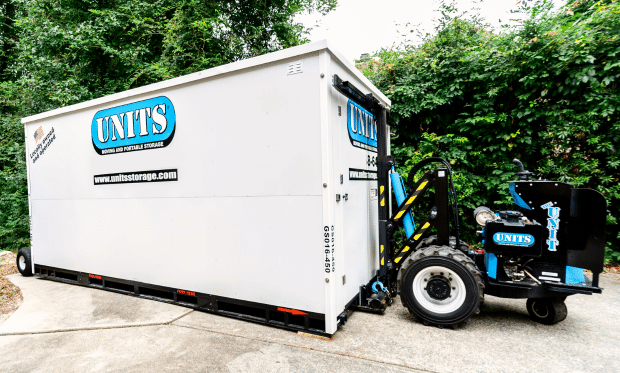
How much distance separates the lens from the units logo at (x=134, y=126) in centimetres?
401

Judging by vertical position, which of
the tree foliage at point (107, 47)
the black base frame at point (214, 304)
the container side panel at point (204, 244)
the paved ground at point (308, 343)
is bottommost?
the paved ground at point (308, 343)

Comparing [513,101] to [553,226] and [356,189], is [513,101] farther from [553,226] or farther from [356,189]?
[356,189]

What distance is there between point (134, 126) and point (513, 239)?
15.7ft

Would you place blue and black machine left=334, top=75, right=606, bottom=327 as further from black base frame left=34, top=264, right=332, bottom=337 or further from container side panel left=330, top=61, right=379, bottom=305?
black base frame left=34, top=264, right=332, bottom=337

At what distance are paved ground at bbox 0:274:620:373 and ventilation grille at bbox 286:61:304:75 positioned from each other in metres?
2.66

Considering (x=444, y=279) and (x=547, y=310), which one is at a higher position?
(x=444, y=279)

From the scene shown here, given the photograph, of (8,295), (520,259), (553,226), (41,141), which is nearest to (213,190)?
(520,259)

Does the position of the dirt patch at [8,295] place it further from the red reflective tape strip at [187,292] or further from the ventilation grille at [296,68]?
the ventilation grille at [296,68]

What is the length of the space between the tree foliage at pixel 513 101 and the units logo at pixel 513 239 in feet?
8.11

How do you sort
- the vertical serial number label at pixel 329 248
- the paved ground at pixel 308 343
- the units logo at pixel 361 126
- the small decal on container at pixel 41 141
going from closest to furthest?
1. the paved ground at pixel 308 343
2. the vertical serial number label at pixel 329 248
3. the units logo at pixel 361 126
4. the small decal on container at pixel 41 141

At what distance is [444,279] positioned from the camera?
329 cm

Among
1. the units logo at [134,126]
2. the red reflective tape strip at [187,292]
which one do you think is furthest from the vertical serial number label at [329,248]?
the units logo at [134,126]

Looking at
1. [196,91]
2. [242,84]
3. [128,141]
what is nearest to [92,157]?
[128,141]

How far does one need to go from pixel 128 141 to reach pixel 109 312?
2257mm
